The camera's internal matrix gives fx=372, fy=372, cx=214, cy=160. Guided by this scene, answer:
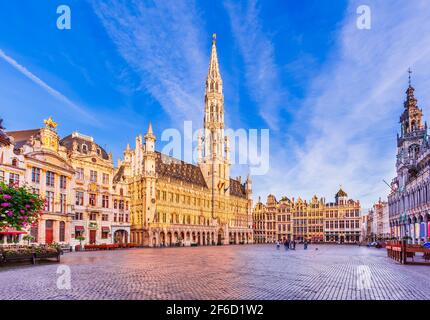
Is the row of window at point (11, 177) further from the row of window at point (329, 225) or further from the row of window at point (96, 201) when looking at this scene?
the row of window at point (329, 225)

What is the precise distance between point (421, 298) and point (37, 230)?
149ft

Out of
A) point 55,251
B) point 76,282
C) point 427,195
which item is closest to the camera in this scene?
point 76,282

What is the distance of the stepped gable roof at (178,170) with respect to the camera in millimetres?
80938

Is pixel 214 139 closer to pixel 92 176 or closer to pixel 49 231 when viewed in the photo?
pixel 92 176

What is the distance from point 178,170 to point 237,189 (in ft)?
103

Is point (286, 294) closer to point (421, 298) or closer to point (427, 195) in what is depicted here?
point (421, 298)

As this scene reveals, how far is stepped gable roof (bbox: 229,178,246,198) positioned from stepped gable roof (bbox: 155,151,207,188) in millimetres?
14912

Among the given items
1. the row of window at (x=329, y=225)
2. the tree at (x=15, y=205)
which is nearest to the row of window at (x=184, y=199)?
the row of window at (x=329, y=225)

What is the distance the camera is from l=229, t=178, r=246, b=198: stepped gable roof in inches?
4373

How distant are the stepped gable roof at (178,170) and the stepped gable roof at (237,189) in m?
14.9

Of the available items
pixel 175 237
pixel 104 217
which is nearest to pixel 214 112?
pixel 175 237

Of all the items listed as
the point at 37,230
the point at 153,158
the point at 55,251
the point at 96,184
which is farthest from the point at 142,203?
the point at 55,251
